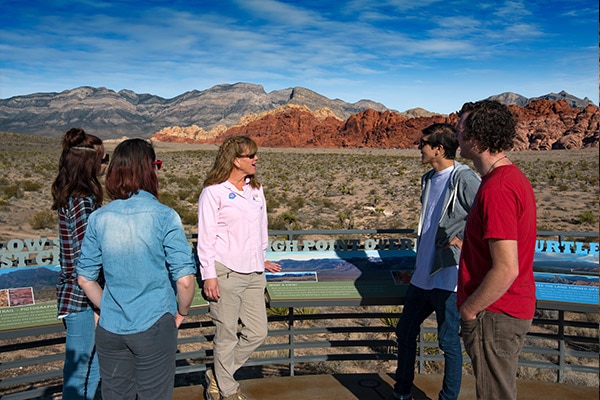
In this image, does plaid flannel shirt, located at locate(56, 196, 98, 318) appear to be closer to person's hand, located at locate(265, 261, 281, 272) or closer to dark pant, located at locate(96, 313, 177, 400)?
dark pant, located at locate(96, 313, 177, 400)

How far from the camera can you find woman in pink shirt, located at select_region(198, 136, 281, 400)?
339cm

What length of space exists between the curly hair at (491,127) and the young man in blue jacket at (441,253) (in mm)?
830

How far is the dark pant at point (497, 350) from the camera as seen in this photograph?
2367 mm

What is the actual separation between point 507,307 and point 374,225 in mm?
13224

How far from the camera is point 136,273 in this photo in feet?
8.00

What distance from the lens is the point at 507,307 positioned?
2.36 metres

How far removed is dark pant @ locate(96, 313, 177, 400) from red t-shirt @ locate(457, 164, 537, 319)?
139cm

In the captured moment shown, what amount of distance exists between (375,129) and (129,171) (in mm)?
111275

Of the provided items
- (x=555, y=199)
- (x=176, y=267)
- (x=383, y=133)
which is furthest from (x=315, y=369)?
(x=383, y=133)

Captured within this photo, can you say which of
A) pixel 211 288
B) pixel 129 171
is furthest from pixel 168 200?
pixel 129 171

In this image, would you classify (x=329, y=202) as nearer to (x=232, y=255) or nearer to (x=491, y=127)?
(x=232, y=255)

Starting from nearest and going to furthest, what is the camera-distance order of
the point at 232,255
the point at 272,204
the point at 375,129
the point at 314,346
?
the point at 232,255 < the point at 314,346 < the point at 272,204 < the point at 375,129

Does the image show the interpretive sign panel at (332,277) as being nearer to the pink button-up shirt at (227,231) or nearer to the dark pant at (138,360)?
the pink button-up shirt at (227,231)

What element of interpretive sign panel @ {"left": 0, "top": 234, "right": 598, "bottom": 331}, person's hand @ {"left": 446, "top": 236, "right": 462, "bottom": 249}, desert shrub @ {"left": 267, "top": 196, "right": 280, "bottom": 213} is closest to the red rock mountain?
desert shrub @ {"left": 267, "top": 196, "right": 280, "bottom": 213}
